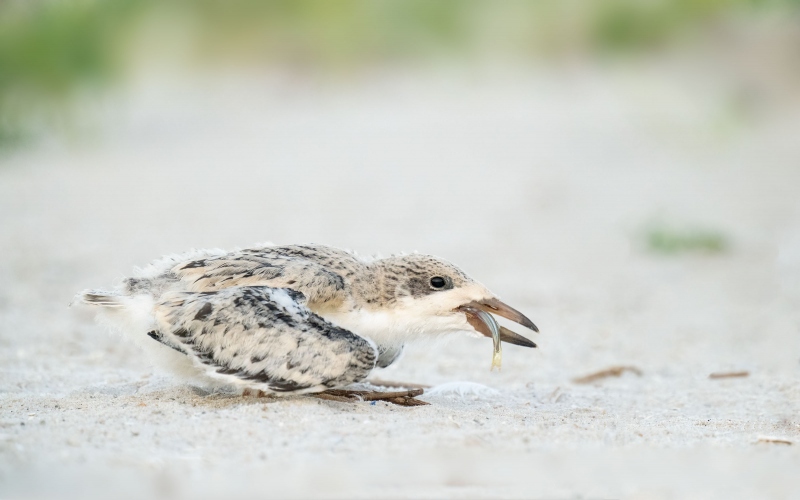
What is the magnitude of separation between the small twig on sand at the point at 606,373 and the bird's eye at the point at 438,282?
5.16 feet

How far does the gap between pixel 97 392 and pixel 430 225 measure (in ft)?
20.4

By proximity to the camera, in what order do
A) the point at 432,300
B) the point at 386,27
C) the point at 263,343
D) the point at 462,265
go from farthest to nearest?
the point at 386,27 → the point at 462,265 → the point at 432,300 → the point at 263,343

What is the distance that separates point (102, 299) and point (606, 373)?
298 centimetres

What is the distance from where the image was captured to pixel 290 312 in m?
4.25

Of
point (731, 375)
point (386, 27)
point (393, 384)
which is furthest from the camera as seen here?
point (386, 27)

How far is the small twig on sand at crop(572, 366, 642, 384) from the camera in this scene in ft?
18.9

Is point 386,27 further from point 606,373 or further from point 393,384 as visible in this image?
point 393,384

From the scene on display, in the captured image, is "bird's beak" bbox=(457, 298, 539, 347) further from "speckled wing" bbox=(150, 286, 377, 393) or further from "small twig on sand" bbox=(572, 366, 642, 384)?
"small twig on sand" bbox=(572, 366, 642, 384)

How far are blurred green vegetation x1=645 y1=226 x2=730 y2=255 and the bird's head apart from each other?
528 centimetres

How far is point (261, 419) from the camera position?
Result: 406cm

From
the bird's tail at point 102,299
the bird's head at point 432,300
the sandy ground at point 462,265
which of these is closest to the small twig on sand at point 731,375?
the sandy ground at point 462,265

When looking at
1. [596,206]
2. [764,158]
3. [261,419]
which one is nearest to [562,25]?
[764,158]

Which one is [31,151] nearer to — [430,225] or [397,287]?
[430,225]

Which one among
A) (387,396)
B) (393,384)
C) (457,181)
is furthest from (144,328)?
(457,181)
